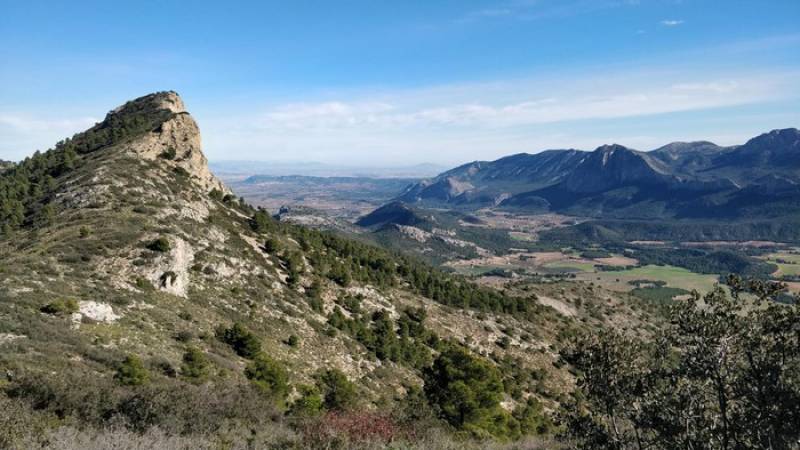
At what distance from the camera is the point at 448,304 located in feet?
283

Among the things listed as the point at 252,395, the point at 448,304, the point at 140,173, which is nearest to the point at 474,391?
the point at 252,395

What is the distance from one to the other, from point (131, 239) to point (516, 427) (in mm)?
40898

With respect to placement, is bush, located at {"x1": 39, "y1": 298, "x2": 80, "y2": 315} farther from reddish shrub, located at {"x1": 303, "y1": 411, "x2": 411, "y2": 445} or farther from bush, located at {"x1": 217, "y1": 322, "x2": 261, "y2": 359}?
reddish shrub, located at {"x1": 303, "y1": 411, "x2": 411, "y2": 445}

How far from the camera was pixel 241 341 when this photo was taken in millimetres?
36000

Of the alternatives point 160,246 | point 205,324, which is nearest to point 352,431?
point 205,324

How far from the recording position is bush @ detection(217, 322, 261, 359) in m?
35.6

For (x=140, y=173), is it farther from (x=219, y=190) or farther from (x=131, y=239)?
(x=131, y=239)

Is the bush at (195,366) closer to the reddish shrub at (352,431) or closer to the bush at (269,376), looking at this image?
the bush at (269,376)

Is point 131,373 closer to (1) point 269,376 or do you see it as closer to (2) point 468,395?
(1) point 269,376

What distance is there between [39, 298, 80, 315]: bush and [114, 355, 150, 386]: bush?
803cm

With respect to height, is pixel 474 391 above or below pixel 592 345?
below

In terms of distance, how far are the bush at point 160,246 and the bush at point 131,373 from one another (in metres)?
20.0

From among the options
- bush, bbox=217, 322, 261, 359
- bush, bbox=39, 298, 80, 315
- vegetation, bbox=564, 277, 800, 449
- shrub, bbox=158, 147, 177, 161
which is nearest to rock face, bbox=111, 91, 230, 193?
shrub, bbox=158, 147, 177, 161

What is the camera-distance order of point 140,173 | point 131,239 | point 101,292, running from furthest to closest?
point 140,173
point 131,239
point 101,292
